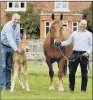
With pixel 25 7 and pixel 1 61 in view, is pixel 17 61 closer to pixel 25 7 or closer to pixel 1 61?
pixel 1 61

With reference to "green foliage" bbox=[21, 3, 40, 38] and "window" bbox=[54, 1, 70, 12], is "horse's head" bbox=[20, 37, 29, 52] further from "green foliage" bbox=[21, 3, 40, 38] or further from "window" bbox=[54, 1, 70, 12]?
"window" bbox=[54, 1, 70, 12]

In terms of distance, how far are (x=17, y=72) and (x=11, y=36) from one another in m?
0.93

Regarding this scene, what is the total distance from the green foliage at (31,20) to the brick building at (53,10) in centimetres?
52

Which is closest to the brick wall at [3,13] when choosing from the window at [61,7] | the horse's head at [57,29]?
the window at [61,7]

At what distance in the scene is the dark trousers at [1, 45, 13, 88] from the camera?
1309cm

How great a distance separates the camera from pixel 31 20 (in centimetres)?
5047

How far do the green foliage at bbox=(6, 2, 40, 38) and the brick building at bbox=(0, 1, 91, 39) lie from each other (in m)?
0.52

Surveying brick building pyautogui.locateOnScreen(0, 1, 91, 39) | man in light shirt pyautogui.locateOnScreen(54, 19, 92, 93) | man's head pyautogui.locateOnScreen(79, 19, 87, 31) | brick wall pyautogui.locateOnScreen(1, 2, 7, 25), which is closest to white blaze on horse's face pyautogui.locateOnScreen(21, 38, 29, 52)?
man in light shirt pyautogui.locateOnScreen(54, 19, 92, 93)

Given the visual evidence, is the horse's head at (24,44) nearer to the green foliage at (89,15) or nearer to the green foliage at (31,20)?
the green foliage at (89,15)

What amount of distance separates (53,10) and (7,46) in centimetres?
4067

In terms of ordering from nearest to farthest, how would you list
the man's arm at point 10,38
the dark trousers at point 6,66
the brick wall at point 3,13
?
1. the man's arm at point 10,38
2. the dark trousers at point 6,66
3. the brick wall at point 3,13

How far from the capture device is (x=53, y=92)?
12.9m

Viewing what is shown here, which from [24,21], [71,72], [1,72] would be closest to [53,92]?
[71,72]

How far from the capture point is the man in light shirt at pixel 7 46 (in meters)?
12.8
